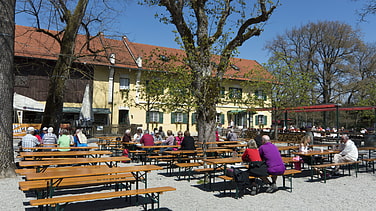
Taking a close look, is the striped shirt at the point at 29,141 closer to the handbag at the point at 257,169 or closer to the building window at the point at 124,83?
the handbag at the point at 257,169

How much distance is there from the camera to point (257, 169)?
22.4ft

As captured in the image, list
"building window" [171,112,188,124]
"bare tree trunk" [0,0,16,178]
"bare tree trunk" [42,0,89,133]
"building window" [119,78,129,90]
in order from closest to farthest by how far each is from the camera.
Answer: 1. "bare tree trunk" [0,0,16,178]
2. "bare tree trunk" [42,0,89,133]
3. "building window" [119,78,129,90]
4. "building window" [171,112,188,124]

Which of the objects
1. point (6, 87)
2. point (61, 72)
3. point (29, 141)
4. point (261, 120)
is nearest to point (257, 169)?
point (6, 87)

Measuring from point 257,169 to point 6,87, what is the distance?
663 cm

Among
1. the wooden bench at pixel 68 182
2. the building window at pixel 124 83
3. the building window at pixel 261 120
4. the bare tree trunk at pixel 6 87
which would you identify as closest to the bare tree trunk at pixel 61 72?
the bare tree trunk at pixel 6 87

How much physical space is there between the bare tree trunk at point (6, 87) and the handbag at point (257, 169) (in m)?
5.98

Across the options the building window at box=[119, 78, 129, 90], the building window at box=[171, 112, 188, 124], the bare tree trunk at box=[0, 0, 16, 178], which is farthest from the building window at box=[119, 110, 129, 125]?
the bare tree trunk at box=[0, 0, 16, 178]

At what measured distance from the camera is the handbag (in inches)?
267

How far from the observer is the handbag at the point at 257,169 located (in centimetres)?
679

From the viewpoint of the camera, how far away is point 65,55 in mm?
12180

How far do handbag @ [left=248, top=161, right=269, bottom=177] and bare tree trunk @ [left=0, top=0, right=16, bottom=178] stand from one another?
19.6 ft

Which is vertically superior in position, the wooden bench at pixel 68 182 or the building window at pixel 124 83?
the building window at pixel 124 83

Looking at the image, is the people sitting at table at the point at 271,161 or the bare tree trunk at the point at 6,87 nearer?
the people sitting at table at the point at 271,161

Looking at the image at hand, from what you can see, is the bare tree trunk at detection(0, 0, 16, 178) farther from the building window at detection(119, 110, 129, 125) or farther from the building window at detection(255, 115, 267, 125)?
the building window at detection(255, 115, 267, 125)
